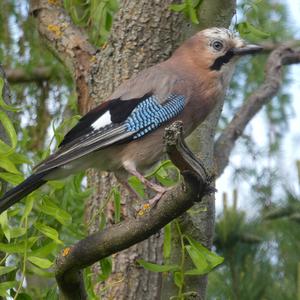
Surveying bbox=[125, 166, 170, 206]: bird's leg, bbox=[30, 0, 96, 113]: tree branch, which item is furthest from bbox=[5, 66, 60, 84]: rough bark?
bbox=[125, 166, 170, 206]: bird's leg

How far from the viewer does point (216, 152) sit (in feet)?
16.6

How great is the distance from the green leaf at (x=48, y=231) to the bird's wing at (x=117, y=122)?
37 centimetres

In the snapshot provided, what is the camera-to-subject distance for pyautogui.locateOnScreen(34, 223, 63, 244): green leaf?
3723 millimetres

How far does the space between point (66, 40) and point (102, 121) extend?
3.51 ft

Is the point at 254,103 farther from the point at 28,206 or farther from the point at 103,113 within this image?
the point at 28,206

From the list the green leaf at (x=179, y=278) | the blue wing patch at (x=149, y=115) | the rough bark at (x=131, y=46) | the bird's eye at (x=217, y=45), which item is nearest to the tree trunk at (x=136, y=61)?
the rough bark at (x=131, y=46)

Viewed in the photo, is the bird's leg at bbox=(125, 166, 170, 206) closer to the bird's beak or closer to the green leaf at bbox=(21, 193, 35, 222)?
the green leaf at bbox=(21, 193, 35, 222)

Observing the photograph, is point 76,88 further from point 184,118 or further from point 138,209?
point 138,209

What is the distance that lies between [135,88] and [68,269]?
4.01 ft

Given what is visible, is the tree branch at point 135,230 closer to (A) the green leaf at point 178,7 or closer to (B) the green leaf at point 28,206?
(B) the green leaf at point 28,206

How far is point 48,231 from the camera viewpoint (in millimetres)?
3756

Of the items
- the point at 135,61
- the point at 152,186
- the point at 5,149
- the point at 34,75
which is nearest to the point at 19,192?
the point at 5,149

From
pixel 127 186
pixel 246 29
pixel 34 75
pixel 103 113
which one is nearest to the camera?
pixel 103 113

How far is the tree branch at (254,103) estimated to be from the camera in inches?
201
